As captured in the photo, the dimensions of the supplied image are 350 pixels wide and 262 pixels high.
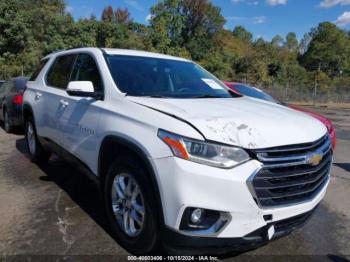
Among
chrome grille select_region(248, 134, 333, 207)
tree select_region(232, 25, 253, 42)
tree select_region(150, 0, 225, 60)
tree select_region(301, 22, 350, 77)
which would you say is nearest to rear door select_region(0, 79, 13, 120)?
chrome grille select_region(248, 134, 333, 207)

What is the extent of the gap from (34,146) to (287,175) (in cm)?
444

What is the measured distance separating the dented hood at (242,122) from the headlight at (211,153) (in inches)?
2.1

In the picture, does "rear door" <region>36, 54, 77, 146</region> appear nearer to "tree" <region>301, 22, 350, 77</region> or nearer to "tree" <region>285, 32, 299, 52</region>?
"tree" <region>301, 22, 350, 77</region>

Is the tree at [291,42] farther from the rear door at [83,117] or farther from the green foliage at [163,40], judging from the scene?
the rear door at [83,117]

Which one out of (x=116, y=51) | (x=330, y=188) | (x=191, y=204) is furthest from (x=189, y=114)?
(x=330, y=188)

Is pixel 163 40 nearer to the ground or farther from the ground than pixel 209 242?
farther from the ground

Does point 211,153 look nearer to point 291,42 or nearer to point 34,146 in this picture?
point 34,146

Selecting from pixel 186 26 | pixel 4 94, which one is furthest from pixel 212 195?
pixel 186 26

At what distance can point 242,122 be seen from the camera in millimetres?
2873

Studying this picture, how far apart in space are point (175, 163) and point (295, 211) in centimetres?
105

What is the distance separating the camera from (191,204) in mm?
2602

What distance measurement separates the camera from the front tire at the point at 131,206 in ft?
9.56

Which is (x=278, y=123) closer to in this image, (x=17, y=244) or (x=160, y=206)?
(x=160, y=206)

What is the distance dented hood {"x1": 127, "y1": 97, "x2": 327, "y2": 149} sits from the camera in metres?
2.70
